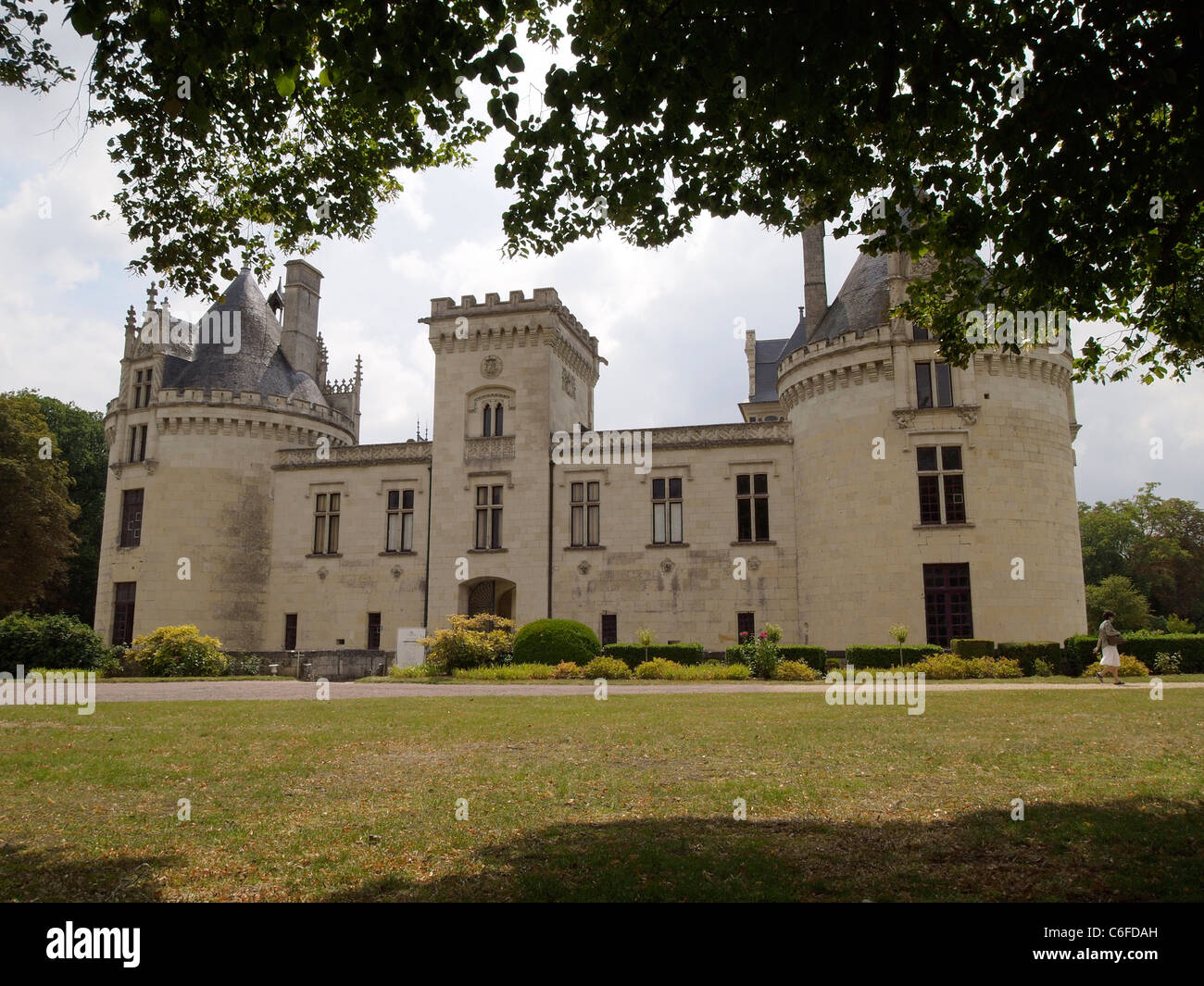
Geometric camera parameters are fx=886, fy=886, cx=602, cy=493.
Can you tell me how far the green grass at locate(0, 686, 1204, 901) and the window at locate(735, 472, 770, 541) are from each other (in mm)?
20122

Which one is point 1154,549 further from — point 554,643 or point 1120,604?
point 554,643

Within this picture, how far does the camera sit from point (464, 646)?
94.5 feet

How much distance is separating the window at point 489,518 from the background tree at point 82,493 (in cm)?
2894

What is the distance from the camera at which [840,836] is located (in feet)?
21.3

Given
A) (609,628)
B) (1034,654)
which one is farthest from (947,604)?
(609,628)

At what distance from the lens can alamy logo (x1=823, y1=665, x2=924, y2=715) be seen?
16578mm

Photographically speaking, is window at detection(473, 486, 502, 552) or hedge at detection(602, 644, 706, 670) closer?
hedge at detection(602, 644, 706, 670)

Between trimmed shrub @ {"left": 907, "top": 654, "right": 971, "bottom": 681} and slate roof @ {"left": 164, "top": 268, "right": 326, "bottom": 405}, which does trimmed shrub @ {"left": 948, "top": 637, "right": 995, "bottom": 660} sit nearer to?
trimmed shrub @ {"left": 907, "top": 654, "right": 971, "bottom": 681}

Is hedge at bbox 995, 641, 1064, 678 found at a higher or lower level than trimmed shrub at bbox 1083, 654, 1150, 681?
higher

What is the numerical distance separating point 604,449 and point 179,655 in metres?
17.2

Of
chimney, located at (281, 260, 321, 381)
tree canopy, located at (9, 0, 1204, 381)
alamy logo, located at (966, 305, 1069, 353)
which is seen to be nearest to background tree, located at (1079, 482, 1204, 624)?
chimney, located at (281, 260, 321, 381)

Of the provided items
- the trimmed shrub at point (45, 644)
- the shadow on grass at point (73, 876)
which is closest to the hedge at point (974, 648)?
the shadow on grass at point (73, 876)
